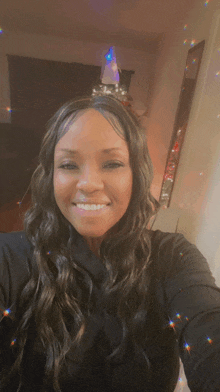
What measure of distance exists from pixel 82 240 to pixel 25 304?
25 centimetres

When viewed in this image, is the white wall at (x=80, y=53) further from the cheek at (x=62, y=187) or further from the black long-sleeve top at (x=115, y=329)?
the black long-sleeve top at (x=115, y=329)

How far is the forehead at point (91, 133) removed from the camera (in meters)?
0.48

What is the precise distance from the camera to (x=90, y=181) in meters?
0.48

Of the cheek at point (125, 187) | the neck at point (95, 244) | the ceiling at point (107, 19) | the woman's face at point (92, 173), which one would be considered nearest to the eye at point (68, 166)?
the woman's face at point (92, 173)

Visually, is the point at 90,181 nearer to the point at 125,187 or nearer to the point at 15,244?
the point at 125,187

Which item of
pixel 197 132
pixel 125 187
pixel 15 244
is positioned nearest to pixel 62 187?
pixel 125 187

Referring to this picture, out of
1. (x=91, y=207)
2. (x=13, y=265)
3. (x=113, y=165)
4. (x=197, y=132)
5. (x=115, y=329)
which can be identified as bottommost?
(x=115, y=329)

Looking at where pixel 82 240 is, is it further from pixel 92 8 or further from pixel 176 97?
pixel 92 8

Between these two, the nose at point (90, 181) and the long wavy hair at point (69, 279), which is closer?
the nose at point (90, 181)

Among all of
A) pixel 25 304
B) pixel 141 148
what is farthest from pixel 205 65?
pixel 25 304

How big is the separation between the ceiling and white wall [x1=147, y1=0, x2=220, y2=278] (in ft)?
0.12

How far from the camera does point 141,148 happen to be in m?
0.55

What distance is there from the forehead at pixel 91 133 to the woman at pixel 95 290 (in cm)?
3

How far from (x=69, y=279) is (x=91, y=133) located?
41 centimetres
